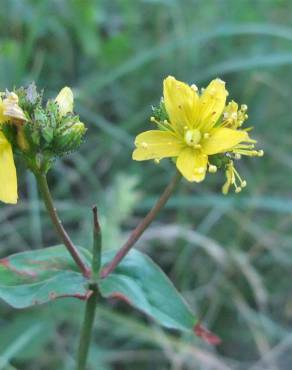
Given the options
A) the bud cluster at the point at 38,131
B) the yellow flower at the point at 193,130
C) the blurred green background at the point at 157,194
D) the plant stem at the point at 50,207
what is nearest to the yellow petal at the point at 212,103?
the yellow flower at the point at 193,130

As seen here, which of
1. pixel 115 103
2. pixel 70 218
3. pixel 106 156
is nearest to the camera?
pixel 70 218

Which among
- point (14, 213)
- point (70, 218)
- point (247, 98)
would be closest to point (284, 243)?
point (247, 98)

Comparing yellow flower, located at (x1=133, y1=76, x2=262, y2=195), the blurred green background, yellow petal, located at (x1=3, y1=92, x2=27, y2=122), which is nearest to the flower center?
yellow flower, located at (x1=133, y1=76, x2=262, y2=195)

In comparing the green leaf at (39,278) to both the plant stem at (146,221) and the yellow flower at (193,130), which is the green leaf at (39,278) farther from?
the yellow flower at (193,130)

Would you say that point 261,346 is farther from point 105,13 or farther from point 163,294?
point 105,13

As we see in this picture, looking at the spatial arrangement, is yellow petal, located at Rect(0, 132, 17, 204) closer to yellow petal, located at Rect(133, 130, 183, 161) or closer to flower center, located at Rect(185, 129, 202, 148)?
yellow petal, located at Rect(133, 130, 183, 161)

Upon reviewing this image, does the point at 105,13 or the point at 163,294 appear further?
the point at 105,13

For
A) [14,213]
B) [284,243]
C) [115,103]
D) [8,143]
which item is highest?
[115,103]
